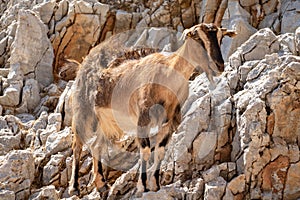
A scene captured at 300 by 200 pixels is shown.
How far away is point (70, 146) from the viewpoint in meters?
9.52

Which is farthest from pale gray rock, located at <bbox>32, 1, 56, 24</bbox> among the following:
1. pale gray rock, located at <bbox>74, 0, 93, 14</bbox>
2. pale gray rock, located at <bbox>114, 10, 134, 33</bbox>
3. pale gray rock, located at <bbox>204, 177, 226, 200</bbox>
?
pale gray rock, located at <bbox>204, 177, 226, 200</bbox>

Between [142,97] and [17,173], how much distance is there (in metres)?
2.73

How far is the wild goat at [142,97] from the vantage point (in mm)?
7031

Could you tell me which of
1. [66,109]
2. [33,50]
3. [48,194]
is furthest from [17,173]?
[33,50]

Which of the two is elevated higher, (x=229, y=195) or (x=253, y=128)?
(x=253, y=128)

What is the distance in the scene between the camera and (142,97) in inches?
293

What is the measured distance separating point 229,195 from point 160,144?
1.32 m

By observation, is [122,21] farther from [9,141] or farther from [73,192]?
[73,192]

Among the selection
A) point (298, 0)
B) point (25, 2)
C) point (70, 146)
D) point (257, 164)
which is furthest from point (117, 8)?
point (257, 164)

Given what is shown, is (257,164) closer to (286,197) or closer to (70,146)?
(286,197)

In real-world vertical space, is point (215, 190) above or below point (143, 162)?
below

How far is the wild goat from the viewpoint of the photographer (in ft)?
23.1

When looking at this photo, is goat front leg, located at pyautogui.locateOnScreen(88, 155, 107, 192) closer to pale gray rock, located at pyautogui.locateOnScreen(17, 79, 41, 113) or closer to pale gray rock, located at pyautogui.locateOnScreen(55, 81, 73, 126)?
pale gray rock, located at pyautogui.locateOnScreen(55, 81, 73, 126)

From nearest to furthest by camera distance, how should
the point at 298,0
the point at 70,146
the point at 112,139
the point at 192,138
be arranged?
the point at 192,138 → the point at 112,139 → the point at 70,146 → the point at 298,0
